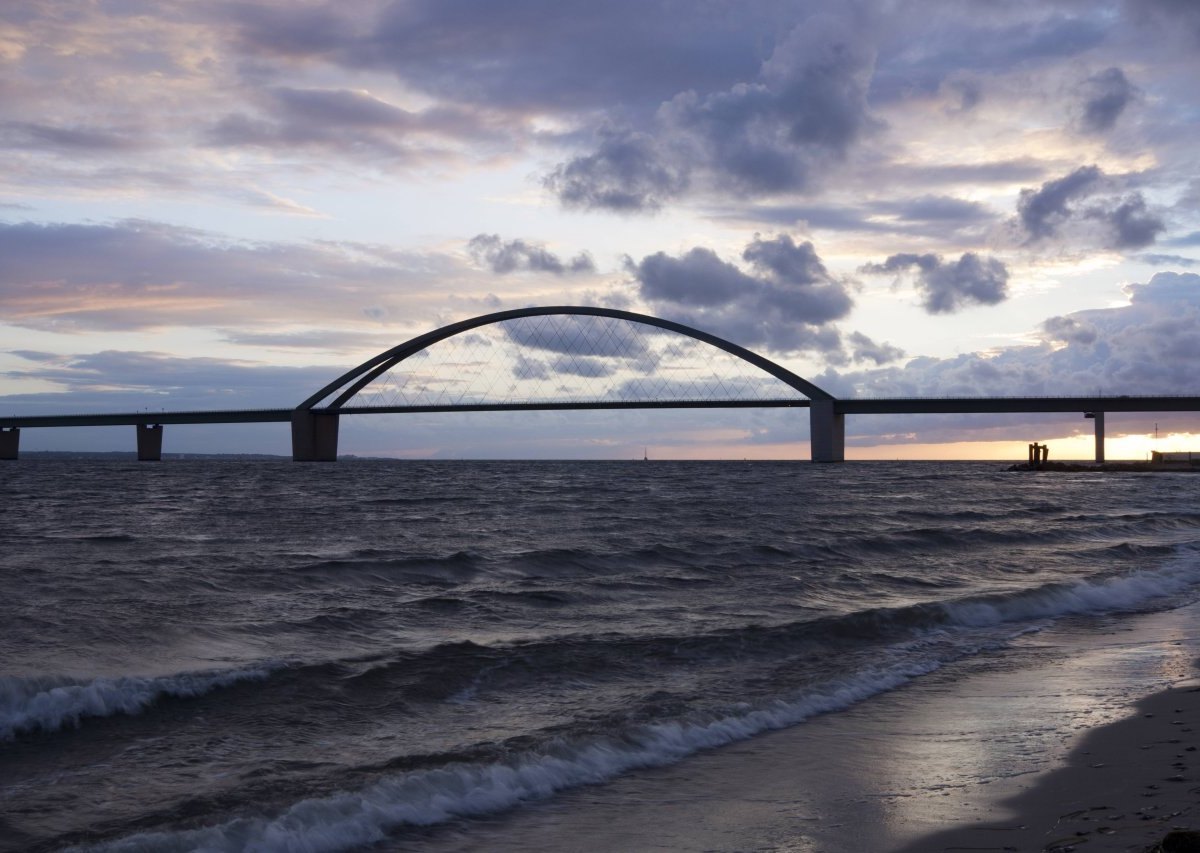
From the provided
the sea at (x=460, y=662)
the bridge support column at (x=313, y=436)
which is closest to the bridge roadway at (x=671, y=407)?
the bridge support column at (x=313, y=436)

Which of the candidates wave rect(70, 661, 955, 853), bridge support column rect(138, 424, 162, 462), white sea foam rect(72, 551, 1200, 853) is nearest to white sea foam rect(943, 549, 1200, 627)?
white sea foam rect(72, 551, 1200, 853)

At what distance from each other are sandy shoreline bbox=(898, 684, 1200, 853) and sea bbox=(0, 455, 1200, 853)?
0.89 m

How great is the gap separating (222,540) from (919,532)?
64.5 ft

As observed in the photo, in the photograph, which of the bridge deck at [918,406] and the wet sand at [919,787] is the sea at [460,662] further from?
the bridge deck at [918,406]

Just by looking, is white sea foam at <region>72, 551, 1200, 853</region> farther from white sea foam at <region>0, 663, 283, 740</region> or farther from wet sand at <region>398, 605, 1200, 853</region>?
white sea foam at <region>0, 663, 283, 740</region>

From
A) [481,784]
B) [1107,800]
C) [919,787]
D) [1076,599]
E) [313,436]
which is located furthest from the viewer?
[313,436]

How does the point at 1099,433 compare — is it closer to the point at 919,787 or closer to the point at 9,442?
the point at 919,787

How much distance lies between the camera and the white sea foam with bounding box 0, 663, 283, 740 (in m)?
9.27

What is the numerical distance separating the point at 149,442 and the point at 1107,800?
518ft

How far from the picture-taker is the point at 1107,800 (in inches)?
275

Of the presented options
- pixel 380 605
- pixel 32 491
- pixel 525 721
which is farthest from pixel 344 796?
pixel 32 491

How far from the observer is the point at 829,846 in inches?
255

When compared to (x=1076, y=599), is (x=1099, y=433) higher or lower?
higher

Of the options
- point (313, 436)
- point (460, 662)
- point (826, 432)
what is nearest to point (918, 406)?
point (826, 432)
